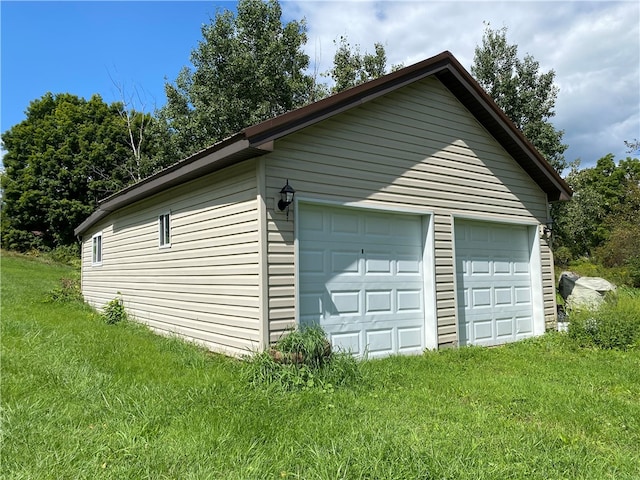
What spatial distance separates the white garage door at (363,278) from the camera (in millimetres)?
6234

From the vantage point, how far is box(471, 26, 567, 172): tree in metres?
19.3

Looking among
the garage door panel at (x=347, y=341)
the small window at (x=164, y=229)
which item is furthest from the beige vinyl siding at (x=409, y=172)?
the small window at (x=164, y=229)

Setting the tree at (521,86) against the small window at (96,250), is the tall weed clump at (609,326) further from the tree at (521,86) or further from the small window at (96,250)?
the tree at (521,86)

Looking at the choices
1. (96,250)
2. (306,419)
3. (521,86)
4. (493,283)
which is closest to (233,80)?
(96,250)

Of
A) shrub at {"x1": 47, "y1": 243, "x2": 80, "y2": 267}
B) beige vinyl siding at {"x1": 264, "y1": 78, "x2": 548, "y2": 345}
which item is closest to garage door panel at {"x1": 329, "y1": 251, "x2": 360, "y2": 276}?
beige vinyl siding at {"x1": 264, "y1": 78, "x2": 548, "y2": 345}

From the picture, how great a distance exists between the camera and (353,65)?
69.2 feet

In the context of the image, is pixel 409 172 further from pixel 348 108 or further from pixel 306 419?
pixel 306 419

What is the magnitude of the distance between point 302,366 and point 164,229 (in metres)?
4.71

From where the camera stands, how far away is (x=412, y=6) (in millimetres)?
8875

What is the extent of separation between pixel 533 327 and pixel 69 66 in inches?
494

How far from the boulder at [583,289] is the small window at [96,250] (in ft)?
40.5

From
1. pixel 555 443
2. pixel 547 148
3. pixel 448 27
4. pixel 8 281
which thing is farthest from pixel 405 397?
pixel 547 148

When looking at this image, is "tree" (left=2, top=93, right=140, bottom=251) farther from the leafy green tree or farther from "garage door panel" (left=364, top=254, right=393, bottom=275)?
Answer: the leafy green tree

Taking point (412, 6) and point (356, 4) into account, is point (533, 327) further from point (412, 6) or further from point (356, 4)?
point (356, 4)
